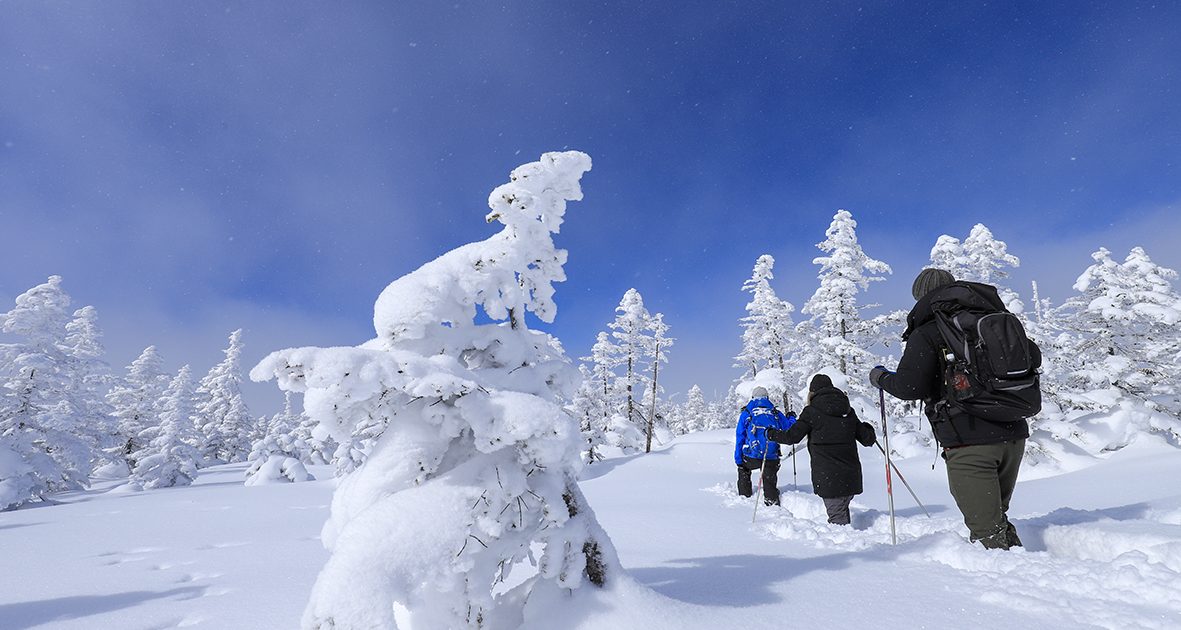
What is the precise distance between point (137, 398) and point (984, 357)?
52754 millimetres

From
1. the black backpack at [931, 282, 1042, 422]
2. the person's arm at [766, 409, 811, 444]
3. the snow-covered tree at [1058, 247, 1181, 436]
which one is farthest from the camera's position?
the snow-covered tree at [1058, 247, 1181, 436]

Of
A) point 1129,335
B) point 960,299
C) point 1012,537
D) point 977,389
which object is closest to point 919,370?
point 977,389

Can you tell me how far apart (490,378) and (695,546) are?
10.5 ft

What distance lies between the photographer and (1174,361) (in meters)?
19.3

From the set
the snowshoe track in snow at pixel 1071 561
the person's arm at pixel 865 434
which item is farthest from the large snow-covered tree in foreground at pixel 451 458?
the person's arm at pixel 865 434

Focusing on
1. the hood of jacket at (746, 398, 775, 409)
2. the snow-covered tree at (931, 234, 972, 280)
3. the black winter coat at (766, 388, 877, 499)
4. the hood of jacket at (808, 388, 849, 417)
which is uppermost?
the snow-covered tree at (931, 234, 972, 280)

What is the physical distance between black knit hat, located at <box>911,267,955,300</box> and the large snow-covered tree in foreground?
11.6 feet

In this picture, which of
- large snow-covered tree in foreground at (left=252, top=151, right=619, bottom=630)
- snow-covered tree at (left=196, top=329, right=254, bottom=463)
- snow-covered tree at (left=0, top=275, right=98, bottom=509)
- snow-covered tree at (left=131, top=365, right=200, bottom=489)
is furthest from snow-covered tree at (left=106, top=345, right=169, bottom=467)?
large snow-covered tree in foreground at (left=252, top=151, right=619, bottom=630)

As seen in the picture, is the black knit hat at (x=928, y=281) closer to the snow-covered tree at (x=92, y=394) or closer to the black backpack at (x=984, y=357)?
the black backpack at (x=984, y=357)

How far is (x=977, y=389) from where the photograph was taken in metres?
3.93

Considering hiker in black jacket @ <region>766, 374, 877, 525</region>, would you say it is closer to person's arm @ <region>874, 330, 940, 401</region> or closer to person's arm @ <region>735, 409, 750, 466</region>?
person's arm @ <region>874, 330, 940, 401</region>

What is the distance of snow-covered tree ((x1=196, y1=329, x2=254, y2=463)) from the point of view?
41.2 metres

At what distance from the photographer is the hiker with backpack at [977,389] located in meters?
3.81

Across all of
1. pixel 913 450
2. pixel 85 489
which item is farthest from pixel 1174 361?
pixel 85 489
